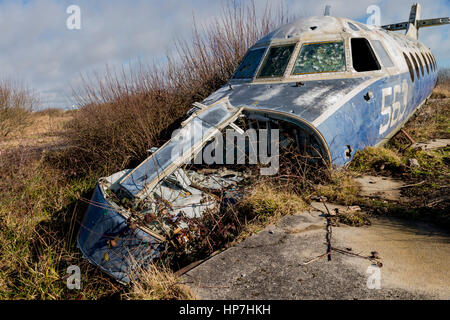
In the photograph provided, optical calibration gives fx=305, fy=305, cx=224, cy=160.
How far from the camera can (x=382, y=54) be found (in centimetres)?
650

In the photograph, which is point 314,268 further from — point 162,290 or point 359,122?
point 359,122

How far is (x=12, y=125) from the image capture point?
16.0 m

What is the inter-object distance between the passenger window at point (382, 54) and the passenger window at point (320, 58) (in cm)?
105

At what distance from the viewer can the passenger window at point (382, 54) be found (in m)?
6.37

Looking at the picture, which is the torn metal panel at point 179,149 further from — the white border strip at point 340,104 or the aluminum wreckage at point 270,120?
the white border strip at point 340,104

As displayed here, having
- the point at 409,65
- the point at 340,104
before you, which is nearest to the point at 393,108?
the point at 409,65

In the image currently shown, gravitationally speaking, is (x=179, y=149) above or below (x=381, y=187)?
above

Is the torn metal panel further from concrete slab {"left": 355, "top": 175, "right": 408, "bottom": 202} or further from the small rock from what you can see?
the small rock

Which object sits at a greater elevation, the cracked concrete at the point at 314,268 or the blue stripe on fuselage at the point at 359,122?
the blue stripe on fuselage at the point at 359,122

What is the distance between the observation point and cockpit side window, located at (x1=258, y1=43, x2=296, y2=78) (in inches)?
236

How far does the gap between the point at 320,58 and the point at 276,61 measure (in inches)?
33.8

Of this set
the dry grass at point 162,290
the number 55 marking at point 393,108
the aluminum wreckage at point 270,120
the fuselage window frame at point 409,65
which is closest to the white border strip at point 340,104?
the aluminum wreckage at point 270,120

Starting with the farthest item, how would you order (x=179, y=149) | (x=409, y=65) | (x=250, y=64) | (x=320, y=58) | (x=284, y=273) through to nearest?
(x=409, y=65) → (x=250, y=64) → (x=320, y=58) → (x=179, y=149) → (x=284, y=273)
